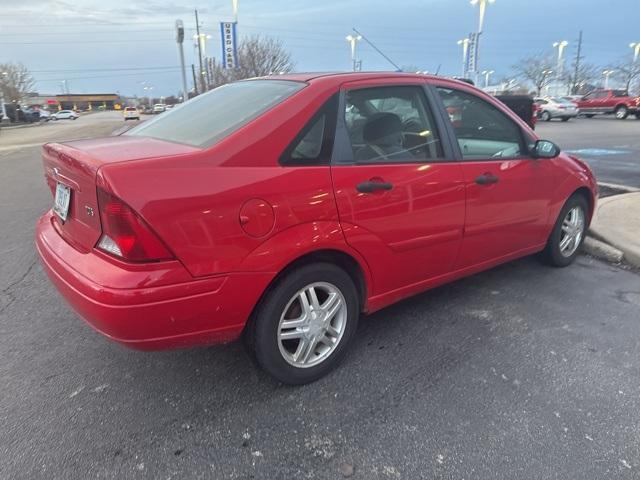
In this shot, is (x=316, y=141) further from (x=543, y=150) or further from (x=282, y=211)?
(x=543, y=150)

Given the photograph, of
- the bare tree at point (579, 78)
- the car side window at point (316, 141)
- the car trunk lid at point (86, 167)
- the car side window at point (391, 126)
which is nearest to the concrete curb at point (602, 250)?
the car side window at point (391, 126)

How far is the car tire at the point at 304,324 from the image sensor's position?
8.43 ft

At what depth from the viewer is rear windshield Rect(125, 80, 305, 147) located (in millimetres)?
2686

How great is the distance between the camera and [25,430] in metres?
2.43

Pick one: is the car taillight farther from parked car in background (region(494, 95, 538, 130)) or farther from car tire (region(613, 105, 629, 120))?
car tire (region(613, 105, 629, 120))

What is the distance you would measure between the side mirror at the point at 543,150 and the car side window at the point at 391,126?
1.09 meters

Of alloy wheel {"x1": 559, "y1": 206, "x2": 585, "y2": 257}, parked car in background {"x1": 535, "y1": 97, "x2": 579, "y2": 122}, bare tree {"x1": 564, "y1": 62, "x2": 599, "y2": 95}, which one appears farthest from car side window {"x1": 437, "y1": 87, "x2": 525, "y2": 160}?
bare tree {"x1": 564, "y1": 62, "x2": 599, "y2": 95}

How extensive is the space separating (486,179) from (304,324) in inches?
65.5

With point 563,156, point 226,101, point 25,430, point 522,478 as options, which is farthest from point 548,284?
point 25,430

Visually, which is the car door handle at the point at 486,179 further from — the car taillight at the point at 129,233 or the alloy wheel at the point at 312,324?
the car taillight at the point at 129,233

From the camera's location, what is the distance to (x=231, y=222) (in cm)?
231

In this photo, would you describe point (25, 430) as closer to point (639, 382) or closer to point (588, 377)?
point (588, 377)

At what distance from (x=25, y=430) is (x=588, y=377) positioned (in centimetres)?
300

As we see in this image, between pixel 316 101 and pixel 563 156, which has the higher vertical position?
pixel 316 101
